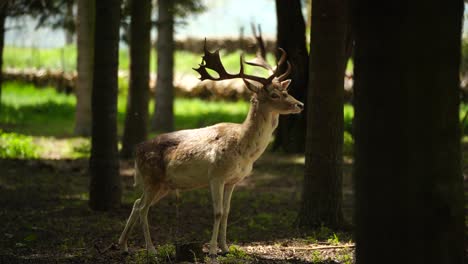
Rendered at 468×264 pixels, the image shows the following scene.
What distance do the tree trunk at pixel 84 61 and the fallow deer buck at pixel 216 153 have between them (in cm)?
1169

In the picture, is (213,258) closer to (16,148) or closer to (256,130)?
(256,130)

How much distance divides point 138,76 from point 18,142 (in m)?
2.95

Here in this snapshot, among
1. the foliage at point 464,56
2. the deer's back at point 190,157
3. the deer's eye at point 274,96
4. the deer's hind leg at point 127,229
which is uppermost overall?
the foliage at point 464,56

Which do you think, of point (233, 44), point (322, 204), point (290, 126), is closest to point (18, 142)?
point (290, 126)

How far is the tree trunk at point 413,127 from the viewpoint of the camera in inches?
160

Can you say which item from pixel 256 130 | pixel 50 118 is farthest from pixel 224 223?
pixel 50 118

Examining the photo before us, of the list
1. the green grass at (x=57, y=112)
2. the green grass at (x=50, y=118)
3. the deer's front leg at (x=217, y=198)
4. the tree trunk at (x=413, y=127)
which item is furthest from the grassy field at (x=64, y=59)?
the tree trunk at (x=413, y=127)

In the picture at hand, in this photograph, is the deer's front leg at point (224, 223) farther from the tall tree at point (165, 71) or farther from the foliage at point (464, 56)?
the foliage at point (464, 56)

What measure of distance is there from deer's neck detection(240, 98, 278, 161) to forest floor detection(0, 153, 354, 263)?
1030mm

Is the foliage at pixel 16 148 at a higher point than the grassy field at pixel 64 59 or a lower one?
lower

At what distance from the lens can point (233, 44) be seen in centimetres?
3362

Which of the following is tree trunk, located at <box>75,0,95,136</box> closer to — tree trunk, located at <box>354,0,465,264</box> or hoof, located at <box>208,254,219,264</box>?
hoof, located at <box>208,254,219,264</box>

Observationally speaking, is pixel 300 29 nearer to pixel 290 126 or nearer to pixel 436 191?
pixel 290 126

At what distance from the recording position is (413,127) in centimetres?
411
